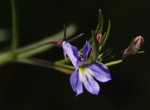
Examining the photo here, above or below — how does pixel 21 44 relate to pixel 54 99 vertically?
above

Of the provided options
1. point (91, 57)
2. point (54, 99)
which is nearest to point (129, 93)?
point (54, 99)

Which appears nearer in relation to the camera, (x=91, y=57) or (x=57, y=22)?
(x=91, y=57)

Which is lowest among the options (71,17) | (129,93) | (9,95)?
(129,93)

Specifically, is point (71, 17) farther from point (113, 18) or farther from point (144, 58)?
point (144, 58)

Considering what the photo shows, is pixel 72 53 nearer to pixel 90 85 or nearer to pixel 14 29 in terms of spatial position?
pixel 90 85

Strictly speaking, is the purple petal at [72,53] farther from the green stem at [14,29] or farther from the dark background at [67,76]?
the dark background at [67,76]

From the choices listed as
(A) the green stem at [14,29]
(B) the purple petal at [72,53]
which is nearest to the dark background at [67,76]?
(A) the green stem at [14,29]

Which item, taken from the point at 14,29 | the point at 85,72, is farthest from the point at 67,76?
the point at 85,72
